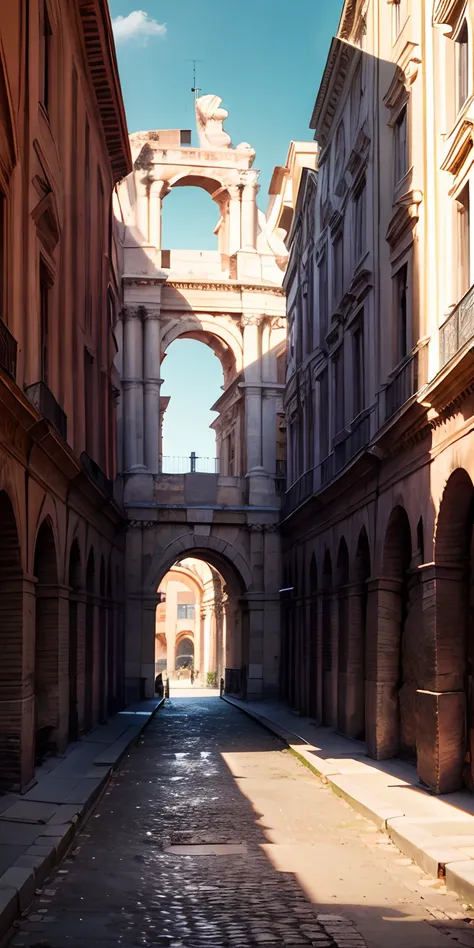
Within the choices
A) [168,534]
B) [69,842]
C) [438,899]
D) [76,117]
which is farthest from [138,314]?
[438,899]

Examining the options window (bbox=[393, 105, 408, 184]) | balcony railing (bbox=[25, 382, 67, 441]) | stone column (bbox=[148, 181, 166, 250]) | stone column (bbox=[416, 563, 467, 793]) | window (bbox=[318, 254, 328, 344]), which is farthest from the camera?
stone column (bbox=[148, 181, 166, 250])

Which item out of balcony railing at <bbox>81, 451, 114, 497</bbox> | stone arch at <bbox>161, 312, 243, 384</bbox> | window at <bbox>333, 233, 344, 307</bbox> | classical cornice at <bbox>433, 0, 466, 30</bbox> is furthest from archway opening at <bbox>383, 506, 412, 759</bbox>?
stone arch at <bbox>161, 312, 243, 384</bbox>

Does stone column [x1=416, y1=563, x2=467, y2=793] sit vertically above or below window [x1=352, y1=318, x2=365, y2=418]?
below

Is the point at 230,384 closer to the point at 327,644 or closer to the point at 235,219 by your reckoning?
the point at 235,219

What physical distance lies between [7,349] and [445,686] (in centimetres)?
652

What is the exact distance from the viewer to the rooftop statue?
39.0 meters

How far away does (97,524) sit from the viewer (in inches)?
1021

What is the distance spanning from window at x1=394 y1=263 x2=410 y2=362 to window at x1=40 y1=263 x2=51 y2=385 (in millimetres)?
5312

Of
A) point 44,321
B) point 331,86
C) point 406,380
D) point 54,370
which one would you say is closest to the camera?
point 406,380

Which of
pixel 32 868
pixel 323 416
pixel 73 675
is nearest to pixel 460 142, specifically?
pixel 32 868

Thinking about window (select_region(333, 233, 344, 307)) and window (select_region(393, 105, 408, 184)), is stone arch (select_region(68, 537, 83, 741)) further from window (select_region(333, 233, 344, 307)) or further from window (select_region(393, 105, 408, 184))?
window (select_region(393, 105, 408, 184))

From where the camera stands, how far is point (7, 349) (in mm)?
14398

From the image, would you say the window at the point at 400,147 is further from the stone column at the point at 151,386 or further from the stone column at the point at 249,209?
the stone column at the point at 249,209

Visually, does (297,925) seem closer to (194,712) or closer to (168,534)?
(194,712)
